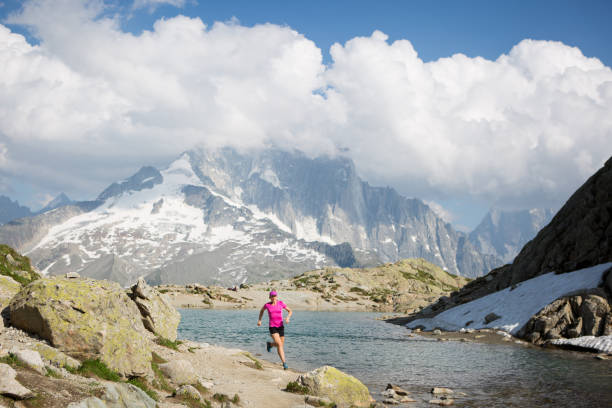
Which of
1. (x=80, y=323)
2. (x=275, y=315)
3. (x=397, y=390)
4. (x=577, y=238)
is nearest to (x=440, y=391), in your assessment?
(x=397, y=390)

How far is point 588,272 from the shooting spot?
160 ft

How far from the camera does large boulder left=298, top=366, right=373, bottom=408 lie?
22.5 metres

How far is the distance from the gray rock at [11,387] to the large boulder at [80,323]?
523cm

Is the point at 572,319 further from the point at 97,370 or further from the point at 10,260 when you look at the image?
the point at 10,260

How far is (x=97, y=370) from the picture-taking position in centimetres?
1620

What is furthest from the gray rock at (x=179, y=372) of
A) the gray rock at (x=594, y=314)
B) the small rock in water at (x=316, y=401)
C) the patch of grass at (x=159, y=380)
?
the gray rock at (x=594, y=314)

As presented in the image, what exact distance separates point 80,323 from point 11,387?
619 cm

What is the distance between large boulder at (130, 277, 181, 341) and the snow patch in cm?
4122

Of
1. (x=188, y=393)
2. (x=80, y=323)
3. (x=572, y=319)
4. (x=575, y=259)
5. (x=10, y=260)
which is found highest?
(x=575, y=259)

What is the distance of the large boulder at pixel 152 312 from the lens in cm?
2870

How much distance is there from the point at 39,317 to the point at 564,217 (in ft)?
215

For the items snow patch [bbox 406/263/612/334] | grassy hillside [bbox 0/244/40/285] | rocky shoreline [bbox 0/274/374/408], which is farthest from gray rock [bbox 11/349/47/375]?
snow patch [bbox 406/263/612/334]

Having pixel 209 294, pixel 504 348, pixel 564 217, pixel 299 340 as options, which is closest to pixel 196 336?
pixel 299 340

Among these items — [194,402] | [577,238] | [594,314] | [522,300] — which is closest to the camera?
[194,402]
